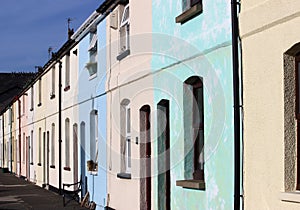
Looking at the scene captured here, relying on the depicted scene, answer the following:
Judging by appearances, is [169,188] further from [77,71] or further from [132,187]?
[77,71]

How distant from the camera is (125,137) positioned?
16375mm

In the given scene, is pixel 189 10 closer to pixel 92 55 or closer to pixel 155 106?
pixel 155 106

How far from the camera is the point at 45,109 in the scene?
3139cm

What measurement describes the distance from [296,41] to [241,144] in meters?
1.95

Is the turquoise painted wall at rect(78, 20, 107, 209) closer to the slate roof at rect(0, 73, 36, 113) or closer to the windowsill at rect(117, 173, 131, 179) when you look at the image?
the windowsill at rect(117, 173, 131, 179)

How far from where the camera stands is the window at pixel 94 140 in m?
20.0

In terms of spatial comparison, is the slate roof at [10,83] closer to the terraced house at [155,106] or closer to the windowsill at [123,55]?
the terraced house at [155,106]

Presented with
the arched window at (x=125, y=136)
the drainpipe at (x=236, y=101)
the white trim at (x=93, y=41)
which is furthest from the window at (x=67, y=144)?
the drainpipe at (x=236, y=101)

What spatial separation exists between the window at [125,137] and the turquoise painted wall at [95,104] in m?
1.77

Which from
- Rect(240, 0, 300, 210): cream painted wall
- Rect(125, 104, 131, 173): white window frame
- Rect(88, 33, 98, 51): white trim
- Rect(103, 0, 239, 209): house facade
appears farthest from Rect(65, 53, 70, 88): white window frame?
Rect(240, 0, 300, 210): cream painted wall

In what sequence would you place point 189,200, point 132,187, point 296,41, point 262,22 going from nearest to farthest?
point 296,41, point 262,22, point 189,200, point 132,187

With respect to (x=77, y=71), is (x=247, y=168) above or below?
below

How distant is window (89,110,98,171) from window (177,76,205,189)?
Answer: 8.35 metres

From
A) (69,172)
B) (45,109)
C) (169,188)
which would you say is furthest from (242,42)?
(45,109)
